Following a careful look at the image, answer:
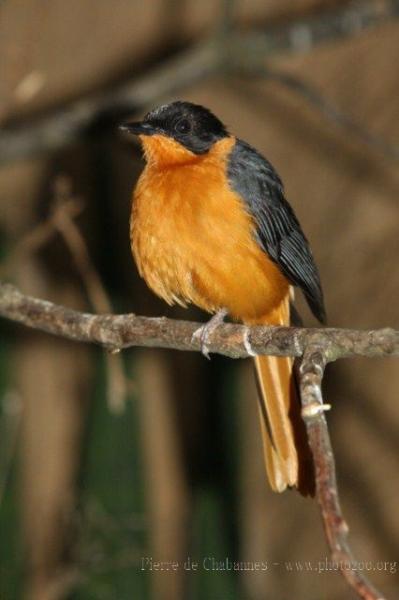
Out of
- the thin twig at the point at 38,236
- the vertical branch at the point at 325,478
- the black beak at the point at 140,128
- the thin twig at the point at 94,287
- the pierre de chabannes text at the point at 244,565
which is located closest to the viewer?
the vertical branch at the point at 325,478

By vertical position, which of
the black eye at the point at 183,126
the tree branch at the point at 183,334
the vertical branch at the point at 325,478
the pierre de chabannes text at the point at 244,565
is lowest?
the vertical branch at the point at 325,478

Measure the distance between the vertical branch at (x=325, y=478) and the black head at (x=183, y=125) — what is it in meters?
1.78

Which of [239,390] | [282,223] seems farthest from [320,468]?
[239,390]

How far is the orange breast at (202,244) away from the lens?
Answer: 384 cm

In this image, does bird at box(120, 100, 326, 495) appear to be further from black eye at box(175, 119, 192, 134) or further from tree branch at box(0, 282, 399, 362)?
tree branch at box(0, 282, 399, 362)

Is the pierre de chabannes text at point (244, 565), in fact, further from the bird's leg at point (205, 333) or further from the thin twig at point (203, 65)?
the thin twig at point (203, 65)

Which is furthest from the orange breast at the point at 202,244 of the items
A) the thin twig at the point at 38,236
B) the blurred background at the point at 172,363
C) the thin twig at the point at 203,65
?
the blurred background at the point at 172,363

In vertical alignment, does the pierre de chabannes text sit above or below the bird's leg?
A: above

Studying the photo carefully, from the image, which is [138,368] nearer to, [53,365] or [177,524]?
[53,365]

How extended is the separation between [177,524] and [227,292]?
3.17 metres

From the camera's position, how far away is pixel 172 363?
689 centimetres

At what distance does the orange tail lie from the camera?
3.87 metres

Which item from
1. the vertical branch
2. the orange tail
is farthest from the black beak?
the vertical branch

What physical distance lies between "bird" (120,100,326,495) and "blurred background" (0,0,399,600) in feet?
4.78
